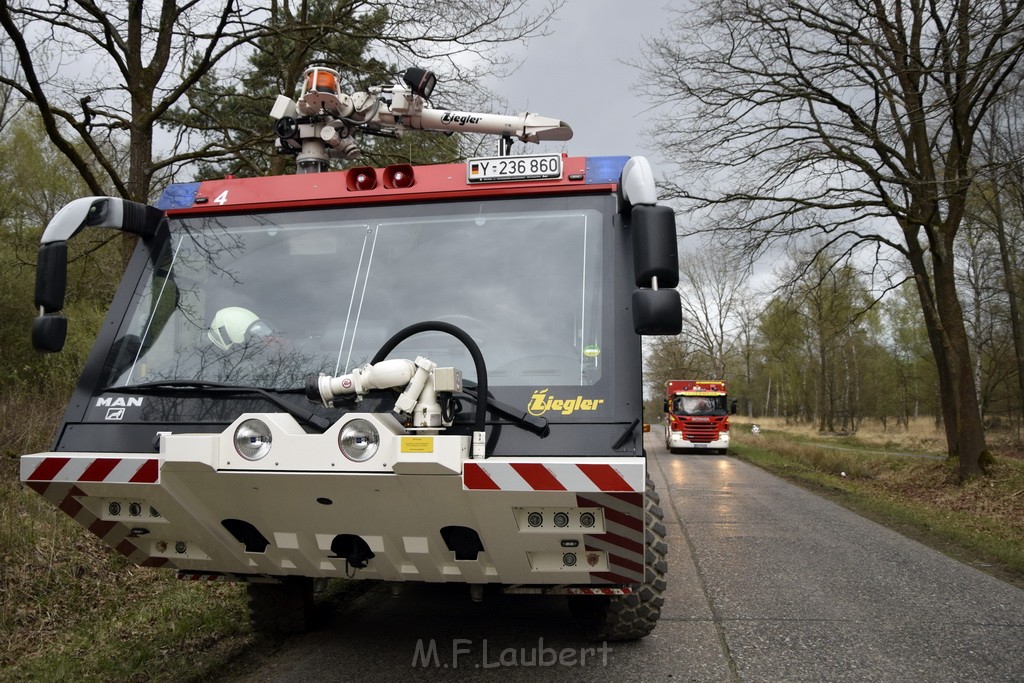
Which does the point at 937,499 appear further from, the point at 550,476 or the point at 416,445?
the point at 416,445

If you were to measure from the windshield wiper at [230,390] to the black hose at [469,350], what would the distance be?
13.9 inches

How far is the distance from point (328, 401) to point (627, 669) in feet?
7.58

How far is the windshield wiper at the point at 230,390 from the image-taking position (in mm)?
3355

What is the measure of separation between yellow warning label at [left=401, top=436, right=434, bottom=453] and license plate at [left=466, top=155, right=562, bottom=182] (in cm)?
150

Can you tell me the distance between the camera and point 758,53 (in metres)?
14.4

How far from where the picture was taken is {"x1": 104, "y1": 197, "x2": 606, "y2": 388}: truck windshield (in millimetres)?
3629

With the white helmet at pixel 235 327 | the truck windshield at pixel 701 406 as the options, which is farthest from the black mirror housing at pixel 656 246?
the truck windshield at pixel 701 406

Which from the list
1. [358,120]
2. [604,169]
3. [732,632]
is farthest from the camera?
[358,120]

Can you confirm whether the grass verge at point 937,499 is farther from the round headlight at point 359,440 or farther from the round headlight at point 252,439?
the round headlight at point 252,439

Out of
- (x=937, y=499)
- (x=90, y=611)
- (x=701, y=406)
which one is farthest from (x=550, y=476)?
(x=701, y=406)

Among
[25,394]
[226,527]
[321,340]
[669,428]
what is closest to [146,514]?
[226,527]

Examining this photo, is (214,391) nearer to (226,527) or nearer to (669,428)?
(226,527)

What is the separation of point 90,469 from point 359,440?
1312mm

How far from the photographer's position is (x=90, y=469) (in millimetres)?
3475
